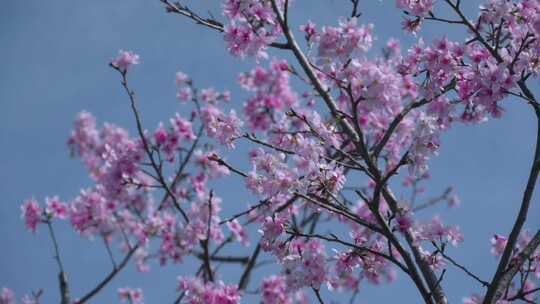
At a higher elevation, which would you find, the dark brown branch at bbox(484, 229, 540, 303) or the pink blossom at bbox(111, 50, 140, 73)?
the pink blossom at bbox(111, 50, 140, 73)

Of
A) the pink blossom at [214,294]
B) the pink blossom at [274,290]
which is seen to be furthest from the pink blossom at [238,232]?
the pink blossom at [214,294]

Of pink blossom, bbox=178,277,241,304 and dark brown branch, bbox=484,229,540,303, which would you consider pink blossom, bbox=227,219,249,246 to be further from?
dark brown branch, bbox=484,229,540,303

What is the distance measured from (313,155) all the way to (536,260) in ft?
6.83

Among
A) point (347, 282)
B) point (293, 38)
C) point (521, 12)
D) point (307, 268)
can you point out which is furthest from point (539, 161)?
point (347, 282)

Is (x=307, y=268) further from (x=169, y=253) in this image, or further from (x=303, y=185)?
(x=169, y=253)

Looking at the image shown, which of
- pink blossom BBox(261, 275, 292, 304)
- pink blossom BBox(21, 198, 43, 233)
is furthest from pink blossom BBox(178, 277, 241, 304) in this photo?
pink blossom BBox(21, 198, 43, 233)

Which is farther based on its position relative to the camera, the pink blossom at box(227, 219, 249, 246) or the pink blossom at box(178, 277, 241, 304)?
the pink blossom at box(227, 219, 249, 246)

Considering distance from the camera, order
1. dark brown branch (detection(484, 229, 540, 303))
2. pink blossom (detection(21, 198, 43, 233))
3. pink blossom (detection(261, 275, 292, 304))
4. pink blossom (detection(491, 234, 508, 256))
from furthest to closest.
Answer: pink blossom (detection(21, 198, 43, 233))
pink blossom (detection(261, 275, 292, 304))
pink blossom (detection(491, 234, 508, 256))
dark brown branch (detection(484, 229, 540, 303))

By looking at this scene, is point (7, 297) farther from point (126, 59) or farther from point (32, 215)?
point (126, 59)

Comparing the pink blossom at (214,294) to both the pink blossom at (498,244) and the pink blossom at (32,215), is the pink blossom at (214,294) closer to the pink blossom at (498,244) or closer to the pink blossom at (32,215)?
the pink blossom at (498,244)

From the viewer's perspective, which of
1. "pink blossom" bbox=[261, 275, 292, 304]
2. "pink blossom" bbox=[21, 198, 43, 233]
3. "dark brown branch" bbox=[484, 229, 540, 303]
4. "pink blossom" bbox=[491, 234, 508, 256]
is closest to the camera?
"dark brown branch" bbox=[484, 229, 540, 303]

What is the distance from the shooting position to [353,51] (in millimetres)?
4371

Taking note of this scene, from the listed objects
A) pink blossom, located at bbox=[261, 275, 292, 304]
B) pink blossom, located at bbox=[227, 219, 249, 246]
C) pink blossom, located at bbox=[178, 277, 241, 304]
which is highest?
pink blossom, located at bbox=[227, 219, 249, 246]

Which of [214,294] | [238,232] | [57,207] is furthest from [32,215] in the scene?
[214,294]
